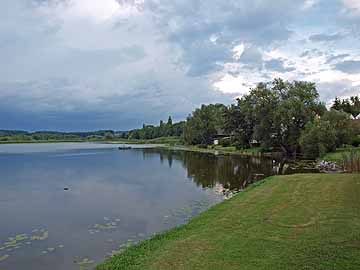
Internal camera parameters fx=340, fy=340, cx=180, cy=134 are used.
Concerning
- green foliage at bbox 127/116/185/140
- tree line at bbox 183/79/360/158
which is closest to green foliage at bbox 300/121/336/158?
tree line at bbox 183/79/360/158

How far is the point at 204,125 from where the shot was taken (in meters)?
84.2

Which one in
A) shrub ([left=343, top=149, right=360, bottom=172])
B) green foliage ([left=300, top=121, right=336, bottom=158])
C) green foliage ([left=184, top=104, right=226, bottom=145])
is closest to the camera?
shrub ([left=343, top=149, right=360, bottom=172])

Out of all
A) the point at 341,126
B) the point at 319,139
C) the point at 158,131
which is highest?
the point at 158,131

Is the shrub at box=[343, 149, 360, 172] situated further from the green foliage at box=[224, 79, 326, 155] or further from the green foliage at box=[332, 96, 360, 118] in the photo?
the green foliage at box=[332, 96, 360, 118]

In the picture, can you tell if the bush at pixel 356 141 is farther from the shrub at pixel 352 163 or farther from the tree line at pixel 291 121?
the shrub at pixel 352 163

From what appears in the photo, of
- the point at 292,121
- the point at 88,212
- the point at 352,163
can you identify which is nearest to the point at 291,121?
the point at 292,121

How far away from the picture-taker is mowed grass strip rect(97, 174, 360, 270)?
22.5ft

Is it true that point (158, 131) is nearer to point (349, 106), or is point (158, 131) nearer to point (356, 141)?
point (349, 106)

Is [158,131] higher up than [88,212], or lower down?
higher up

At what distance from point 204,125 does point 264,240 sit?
76.3 m

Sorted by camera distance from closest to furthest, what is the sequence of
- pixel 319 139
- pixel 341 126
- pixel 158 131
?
pixel 319 139 → pixel 341 126 → pixel 158 131

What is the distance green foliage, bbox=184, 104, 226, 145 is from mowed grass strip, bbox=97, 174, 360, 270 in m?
70.4

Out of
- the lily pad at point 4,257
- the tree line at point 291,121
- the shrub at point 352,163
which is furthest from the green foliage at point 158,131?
the lily pad at point 4,257

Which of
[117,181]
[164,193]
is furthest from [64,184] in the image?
[164,193]
